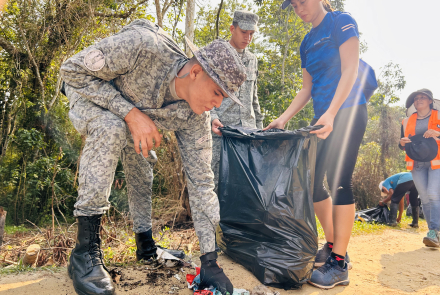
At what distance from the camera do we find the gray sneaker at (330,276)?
6.29ft

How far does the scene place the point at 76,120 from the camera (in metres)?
1.58

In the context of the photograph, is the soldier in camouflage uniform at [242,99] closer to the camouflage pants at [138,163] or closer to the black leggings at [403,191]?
the camouflage pants at [138,163]

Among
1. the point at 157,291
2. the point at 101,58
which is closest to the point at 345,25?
the point at 101,58

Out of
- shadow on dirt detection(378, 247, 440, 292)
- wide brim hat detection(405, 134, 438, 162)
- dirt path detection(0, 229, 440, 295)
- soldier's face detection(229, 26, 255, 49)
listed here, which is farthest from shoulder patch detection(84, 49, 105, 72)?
wide brim hat detection(405, 134, 438, 162)

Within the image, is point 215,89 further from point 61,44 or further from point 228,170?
point 61,44

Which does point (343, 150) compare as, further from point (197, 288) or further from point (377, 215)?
point (377, 215)

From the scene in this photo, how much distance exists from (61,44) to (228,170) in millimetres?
7092

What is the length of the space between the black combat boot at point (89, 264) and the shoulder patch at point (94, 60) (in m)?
0.73

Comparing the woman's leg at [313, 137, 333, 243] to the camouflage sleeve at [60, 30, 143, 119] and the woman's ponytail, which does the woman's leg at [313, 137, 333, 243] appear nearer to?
the woman's ponytail

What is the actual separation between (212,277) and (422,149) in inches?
137

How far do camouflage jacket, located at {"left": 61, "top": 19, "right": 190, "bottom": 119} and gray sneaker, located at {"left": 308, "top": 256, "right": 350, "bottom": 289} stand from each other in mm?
1461

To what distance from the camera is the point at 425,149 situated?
3779 mm

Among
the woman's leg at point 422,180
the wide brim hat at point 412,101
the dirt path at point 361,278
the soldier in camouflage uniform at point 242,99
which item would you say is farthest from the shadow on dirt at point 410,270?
the wide brim hat at point 412,101

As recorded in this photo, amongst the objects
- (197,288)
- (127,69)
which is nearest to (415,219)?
(197,288)
